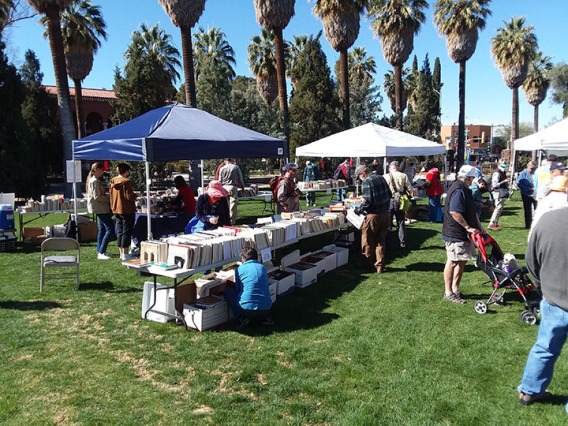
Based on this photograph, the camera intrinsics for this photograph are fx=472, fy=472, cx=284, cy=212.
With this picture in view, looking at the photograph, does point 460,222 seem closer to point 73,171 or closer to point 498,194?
point 498,194

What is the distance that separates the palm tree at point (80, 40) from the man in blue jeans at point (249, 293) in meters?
23.4

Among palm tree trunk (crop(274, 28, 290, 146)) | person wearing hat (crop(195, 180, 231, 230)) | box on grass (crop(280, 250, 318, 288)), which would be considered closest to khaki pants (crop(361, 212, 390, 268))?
box on grass (crop(280, 250, 318, 288))

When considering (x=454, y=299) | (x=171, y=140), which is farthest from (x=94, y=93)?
(x=454, y=299)

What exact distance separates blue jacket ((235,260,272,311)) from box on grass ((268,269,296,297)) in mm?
1049

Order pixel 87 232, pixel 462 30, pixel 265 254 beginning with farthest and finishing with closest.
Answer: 1. pixel 462 30
2. pixel 87 232
3. pixel 265 254

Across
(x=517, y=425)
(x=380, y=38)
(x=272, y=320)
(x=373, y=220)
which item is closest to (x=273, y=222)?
(x=373, y=220)

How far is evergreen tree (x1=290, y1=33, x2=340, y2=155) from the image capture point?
73.7 feet

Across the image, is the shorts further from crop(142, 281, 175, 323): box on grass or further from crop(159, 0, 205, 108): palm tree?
crop(159, 0, 205, 108): palm tree

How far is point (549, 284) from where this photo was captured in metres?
3.26

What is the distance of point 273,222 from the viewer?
7.72m

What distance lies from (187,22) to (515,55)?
24.4 metres

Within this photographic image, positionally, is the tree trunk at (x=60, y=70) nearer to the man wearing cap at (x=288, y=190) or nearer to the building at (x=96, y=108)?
the man wearing cap at (x=288, y=190)

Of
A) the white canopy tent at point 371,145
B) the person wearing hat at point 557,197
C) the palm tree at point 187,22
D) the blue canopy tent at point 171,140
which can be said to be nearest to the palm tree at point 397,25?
the palm tree at point 187,22

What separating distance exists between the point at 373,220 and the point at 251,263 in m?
2.80
